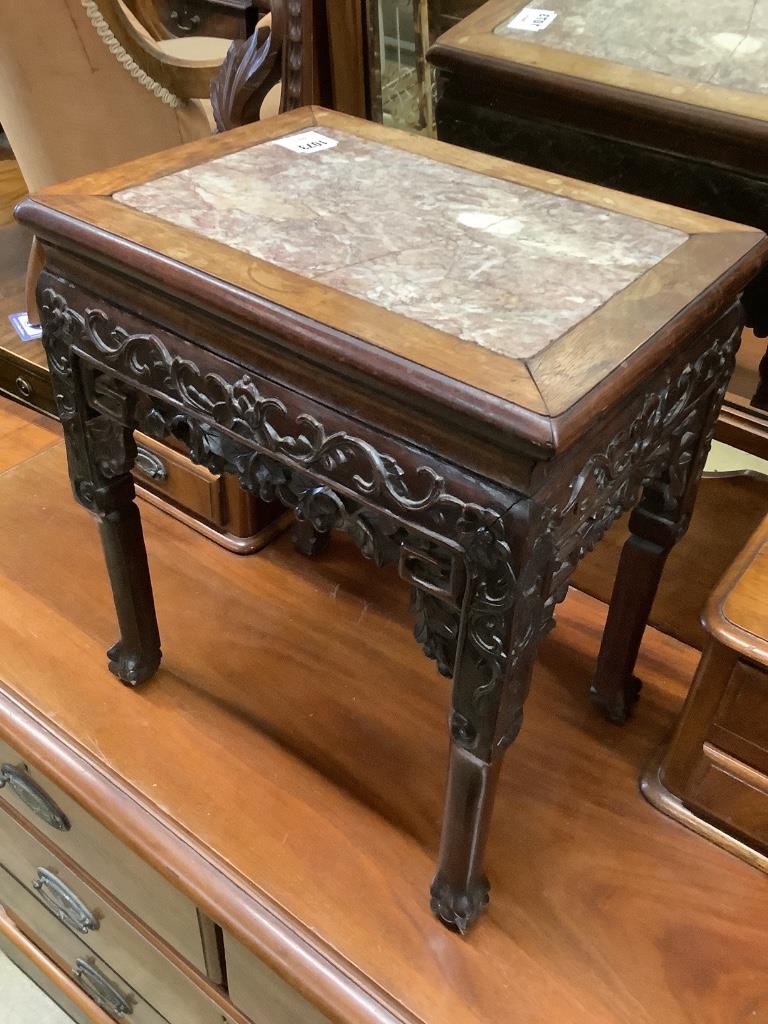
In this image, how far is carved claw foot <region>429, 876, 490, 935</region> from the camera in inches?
25.8

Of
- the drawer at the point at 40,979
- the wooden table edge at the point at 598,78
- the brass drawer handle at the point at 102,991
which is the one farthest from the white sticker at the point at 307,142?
the drawer at the point at 40,979

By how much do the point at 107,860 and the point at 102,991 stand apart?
0.27 m

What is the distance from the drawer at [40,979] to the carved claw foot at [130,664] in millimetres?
493

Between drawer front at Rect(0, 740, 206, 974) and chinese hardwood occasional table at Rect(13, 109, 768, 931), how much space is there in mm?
240

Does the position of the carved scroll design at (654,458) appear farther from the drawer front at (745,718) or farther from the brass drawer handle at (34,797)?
the brass drawer handle at (34,797)

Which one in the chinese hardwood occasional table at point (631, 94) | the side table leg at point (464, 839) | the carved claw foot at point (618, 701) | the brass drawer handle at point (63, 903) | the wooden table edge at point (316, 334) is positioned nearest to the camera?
the wooden table edge at point (316, 334)

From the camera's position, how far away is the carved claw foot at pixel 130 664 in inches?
32.5

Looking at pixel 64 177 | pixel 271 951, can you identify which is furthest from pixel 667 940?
pixel 64 177

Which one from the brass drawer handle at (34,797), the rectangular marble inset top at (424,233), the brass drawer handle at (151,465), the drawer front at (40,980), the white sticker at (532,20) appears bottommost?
the drawer front at (40,980)

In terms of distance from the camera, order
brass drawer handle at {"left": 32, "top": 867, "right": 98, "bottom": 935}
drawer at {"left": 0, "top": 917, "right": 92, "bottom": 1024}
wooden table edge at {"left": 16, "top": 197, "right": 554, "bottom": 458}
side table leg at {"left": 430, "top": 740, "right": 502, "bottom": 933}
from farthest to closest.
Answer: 1. drawer at {"left": 0, "top": 917, "right": 92, "bottom": 1024}
2. brass drawer handle at {"left": 32, "top": 867, "right": 98, "bottom": 935}
3. side table leg at {"left": 430, "top": 740, "right": 502, "bottom": 933}
4. wooden table edge at {"left": 16, "top": 197, "right": 554, "bottom": 458}

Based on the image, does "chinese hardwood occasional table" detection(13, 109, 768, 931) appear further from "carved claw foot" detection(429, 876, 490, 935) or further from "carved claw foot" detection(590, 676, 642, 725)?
"carved claw foot" detection(590, 676, 642, 725)

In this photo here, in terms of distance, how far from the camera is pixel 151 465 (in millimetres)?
990

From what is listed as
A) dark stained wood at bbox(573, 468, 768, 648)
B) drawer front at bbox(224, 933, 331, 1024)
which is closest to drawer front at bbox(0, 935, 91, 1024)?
drawer front at bbox(224, 933, 331, 1024)

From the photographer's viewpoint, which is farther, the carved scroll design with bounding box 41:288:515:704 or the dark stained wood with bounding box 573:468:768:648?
the dark stained wood with bounding box 573:468:768:648
